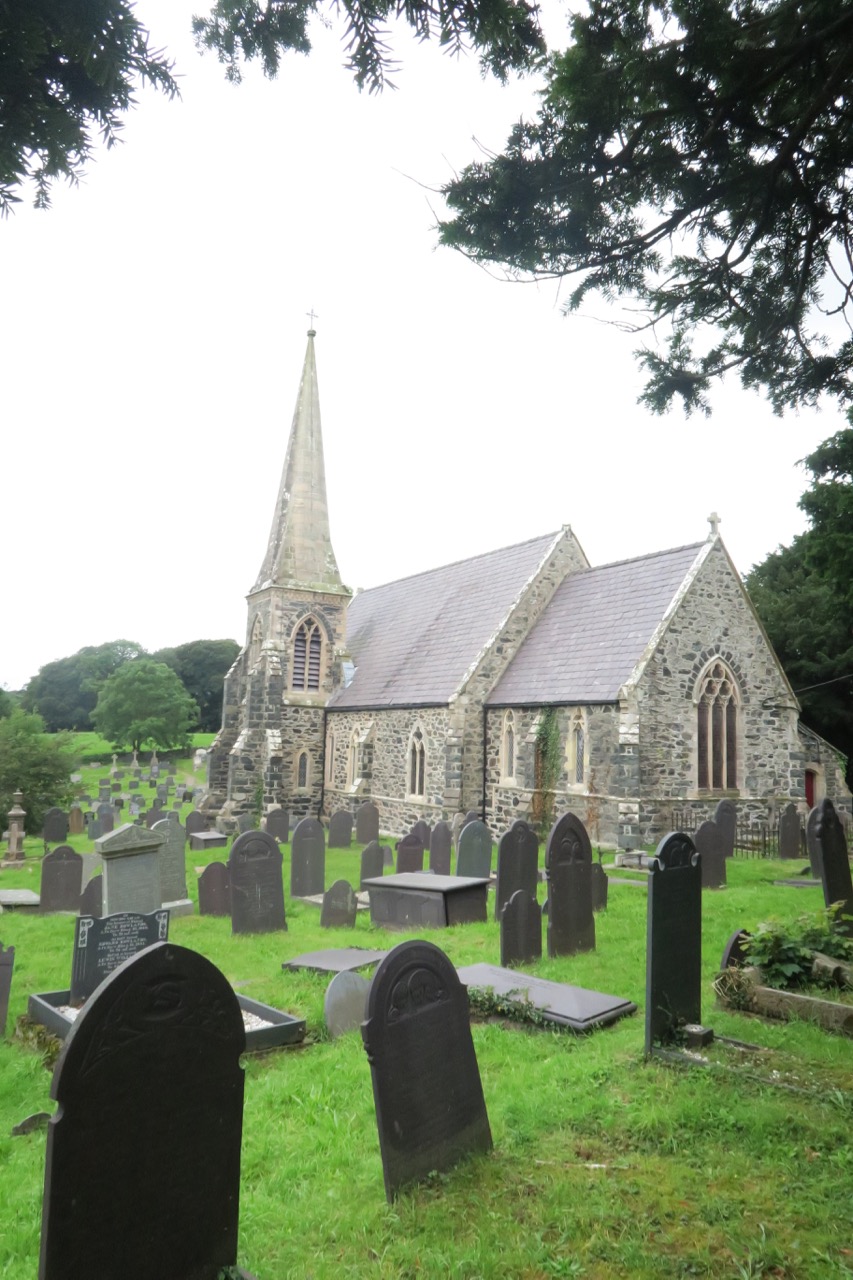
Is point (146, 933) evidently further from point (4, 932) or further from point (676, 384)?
point (676, 384)

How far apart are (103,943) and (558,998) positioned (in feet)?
12.4

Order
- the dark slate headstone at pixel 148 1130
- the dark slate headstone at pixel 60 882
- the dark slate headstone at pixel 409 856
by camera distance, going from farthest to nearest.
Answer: the dark slate headstone at pixel 409 856 < the dark slate headstone at pixel 60 882 < the dark slate headstone at pixel 148 1130

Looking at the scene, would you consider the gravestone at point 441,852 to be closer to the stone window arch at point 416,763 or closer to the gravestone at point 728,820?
the gravestone at point 728,820

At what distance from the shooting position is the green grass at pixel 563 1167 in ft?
10.6

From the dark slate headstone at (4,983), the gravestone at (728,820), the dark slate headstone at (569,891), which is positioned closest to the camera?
the dark slate headstone at (4,983)

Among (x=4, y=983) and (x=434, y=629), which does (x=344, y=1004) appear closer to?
(x=4, y=983)

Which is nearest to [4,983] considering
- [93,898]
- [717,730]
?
[93,898]

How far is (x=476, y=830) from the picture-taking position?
12547 millimetres

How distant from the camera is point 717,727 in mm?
17641

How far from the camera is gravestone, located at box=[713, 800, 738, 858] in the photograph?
15.0 meters

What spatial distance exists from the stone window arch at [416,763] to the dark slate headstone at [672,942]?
1427cm

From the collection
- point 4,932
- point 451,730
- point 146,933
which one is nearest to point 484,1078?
point 146,933

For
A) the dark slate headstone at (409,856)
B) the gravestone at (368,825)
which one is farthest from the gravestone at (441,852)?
the gravestone at (368,825)

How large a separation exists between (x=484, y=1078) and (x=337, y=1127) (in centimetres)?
107
